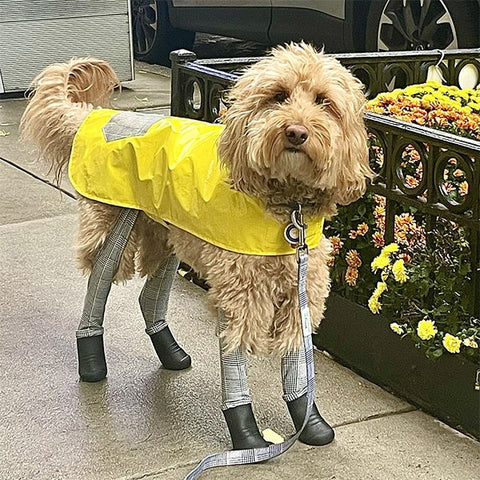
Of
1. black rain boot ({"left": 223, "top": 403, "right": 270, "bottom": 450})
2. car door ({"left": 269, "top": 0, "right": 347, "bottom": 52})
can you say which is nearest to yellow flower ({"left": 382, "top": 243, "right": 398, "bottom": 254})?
black rain boot ({"left": 223, "top": 403, "right": 270, "bottom": 450})

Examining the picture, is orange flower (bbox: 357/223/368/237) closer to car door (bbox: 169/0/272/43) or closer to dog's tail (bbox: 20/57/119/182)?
dog's tail (bbox: 20/57/119/182)

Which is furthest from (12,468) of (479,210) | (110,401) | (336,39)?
(336,39)

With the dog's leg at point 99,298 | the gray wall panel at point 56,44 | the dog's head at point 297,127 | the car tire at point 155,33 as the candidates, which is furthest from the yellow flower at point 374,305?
the car tire at point 155,33

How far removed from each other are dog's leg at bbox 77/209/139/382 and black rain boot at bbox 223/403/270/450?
2.75 ft

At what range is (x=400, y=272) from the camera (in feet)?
12.7

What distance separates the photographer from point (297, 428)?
11.9ft

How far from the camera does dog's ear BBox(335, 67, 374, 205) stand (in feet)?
9.98

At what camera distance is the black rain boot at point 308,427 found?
360 centimetres

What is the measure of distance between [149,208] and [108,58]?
7290 mm

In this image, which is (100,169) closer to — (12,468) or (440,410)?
(12,468)

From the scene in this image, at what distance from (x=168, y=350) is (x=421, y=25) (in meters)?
4.08

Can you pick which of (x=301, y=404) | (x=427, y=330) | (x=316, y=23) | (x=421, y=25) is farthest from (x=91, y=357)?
(x=316, y=23)

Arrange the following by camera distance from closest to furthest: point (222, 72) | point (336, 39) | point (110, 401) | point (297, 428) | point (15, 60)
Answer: point (297, 428)
point (110, 401)
point (222, 72)
point (336, 39)
point (15, 60)

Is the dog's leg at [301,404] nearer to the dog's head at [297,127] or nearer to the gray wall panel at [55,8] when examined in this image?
the dog's head at [297,127]
